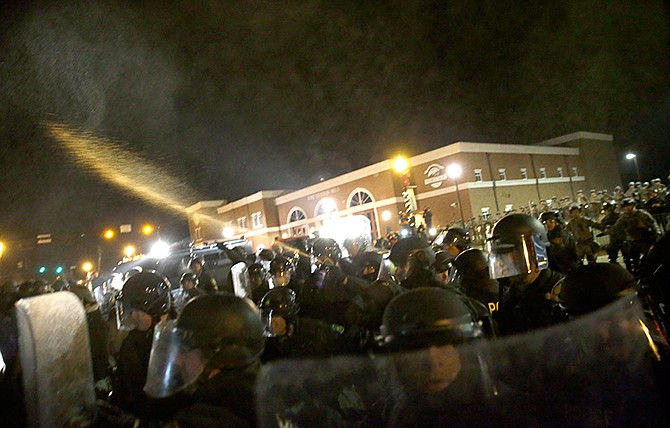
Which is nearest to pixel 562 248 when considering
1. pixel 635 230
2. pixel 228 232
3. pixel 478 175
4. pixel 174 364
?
pixel 635 230

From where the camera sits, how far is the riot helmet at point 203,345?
2461mm

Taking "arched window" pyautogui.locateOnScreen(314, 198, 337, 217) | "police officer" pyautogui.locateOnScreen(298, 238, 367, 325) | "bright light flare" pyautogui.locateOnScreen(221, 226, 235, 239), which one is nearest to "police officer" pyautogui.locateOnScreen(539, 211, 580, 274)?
"police officer" pyautogui.locateOnScreen(298, 238, 367, 325)

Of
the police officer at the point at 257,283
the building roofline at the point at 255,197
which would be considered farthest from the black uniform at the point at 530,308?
the building roofline at the point at 255,197

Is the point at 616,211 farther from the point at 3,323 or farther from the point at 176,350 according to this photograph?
the point at 3,323

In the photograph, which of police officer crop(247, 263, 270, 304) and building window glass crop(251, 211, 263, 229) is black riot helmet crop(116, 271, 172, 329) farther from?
building window glass crop(251, 211, 263, 229)

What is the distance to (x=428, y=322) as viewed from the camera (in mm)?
2211

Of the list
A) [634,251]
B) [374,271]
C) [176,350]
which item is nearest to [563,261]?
[374,271]

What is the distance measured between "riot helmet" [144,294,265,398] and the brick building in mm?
27364

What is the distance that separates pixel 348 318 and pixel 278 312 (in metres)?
0.61

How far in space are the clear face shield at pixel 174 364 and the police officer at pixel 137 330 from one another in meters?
0.91

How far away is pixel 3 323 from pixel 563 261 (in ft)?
24.9

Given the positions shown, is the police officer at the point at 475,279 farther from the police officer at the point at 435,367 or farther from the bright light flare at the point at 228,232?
the bright light flare at the point at 228,232

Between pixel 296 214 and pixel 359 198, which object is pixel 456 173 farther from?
pixel 296 214

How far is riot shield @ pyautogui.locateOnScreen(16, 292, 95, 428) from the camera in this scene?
3.56 meters
